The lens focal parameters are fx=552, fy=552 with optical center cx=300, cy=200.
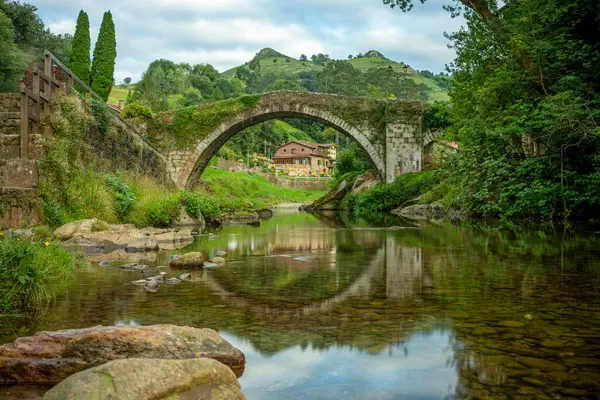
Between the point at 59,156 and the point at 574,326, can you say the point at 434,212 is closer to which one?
the point at 59,156

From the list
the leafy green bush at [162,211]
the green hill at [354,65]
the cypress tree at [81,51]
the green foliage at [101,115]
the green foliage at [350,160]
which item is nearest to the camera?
the leafy green bush at [162,211]

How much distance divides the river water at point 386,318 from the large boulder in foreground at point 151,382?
0.37 metres

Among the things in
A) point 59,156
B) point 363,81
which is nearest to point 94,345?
point 59,156

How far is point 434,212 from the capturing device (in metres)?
21.0

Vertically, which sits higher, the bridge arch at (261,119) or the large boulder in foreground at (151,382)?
the bridge arch at (261,119)

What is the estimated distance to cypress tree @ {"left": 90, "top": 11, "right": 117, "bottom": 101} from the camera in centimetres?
4422

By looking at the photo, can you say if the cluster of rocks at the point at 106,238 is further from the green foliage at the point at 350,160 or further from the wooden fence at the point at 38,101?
Result: the green foliage at the point at 350,160

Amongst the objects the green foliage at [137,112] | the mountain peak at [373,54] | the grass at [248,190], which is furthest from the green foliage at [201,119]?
the mountain peak at [373,54]

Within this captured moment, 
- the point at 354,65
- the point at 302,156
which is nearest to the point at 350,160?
the point at 302,156

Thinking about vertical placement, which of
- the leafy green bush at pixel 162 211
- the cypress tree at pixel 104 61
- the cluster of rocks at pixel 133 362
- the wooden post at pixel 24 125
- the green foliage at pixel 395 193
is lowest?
the cluster of rocks at pixel 133 362

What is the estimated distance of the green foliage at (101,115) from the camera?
13547mm

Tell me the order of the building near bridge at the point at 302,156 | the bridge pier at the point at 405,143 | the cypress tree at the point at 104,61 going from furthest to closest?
the building near bridge at the point at 302,156
the cypress tree at the point at 104,61
the bridge pier at the point at 405,143

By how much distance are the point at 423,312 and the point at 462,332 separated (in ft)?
1.88

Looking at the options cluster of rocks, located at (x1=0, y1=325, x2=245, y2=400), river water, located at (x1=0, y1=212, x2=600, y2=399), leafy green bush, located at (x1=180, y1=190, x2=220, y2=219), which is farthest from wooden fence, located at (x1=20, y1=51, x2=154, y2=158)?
cluster of rocks, located at (x1=0, y1=325, x2=245, y2=400)
